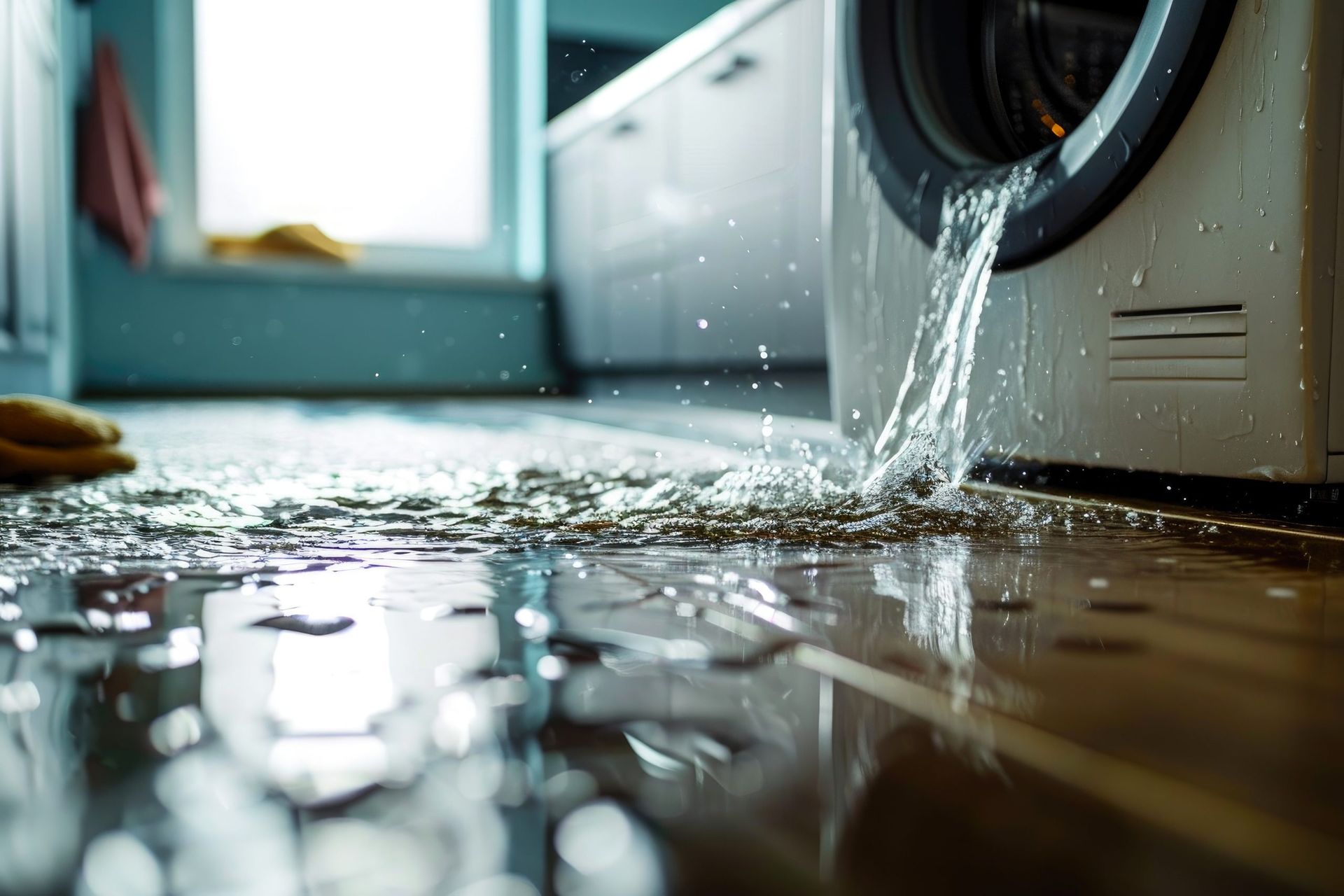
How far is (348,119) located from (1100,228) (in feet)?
11.4

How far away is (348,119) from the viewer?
385 centimetres

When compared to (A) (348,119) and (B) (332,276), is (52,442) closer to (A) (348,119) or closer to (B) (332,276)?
(B) (332,276)

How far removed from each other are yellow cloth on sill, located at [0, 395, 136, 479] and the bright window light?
2741 millimetres

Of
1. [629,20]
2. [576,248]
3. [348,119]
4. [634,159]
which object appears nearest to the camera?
[634,159]

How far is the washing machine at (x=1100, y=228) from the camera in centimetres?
79

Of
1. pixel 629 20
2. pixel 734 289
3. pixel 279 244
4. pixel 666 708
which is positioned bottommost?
pixel 666 708

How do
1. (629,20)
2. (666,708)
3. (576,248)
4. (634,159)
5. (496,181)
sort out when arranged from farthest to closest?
1. (496,181)
2. (629,20)
3. (576,248)
4. (634,159)
5. (666,708)

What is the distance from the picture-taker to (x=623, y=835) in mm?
264

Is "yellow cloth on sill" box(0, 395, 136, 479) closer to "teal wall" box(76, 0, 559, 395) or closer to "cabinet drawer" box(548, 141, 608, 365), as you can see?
"cabinet drawer" box(548, 141, 608, 365)

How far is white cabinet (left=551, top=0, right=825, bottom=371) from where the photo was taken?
2.06 m

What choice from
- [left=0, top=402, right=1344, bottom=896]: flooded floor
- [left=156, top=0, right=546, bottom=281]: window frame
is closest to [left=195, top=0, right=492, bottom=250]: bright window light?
[left=156, top=0, right=546, bottom=281]: window frame

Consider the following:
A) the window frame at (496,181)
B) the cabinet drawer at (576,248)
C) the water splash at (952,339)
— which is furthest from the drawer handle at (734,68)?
the window frame at (496,181)

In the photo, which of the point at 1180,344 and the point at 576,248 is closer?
the point at 1180,344

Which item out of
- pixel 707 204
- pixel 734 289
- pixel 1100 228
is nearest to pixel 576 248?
pixel 707 204
